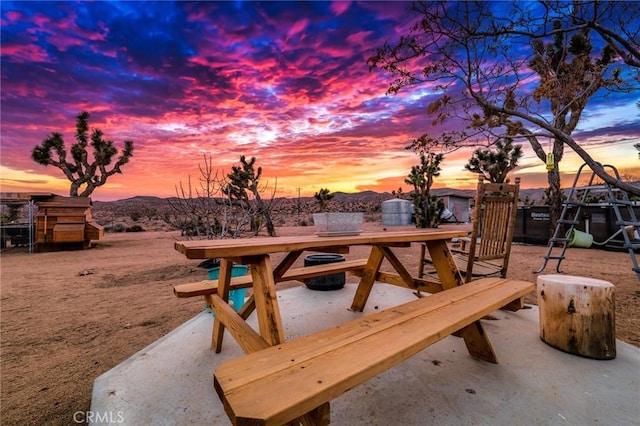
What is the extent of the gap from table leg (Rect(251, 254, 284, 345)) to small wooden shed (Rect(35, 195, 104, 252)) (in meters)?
12.2

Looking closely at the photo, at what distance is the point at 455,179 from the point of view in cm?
2002

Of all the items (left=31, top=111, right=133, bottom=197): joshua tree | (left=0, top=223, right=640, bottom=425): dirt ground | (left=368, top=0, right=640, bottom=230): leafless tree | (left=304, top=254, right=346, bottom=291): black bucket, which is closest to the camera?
(left=0, top=223, right=640, bottom=425): dirt ground

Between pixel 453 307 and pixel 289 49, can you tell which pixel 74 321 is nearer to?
pixel 453 307

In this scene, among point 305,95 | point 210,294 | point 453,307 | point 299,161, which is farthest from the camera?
point 299,161

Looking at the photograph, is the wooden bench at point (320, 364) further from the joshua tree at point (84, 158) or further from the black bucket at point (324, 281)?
the joshua tree at point (84, 158)

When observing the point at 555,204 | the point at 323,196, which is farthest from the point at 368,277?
the point at 323,196

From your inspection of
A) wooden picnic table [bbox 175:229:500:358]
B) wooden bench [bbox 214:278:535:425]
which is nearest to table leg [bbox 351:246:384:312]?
wooden picnic table [bbox 175:229:500:358]

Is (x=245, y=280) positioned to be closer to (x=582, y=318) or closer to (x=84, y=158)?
(x=582, y=318)

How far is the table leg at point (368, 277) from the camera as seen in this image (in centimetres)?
293

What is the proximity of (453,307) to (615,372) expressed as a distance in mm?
1355

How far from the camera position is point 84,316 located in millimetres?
3637

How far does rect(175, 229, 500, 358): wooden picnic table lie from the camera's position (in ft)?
5.03

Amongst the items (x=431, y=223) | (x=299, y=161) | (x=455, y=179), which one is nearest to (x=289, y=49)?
(x=299, y=161)

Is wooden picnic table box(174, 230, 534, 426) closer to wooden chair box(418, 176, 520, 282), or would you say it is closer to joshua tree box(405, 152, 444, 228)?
wooden chair box(418, 176, 520, 282)
